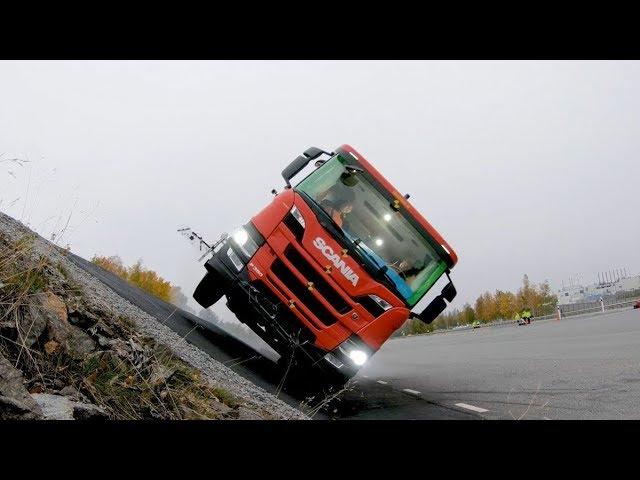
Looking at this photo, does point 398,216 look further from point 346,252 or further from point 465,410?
point 465,410

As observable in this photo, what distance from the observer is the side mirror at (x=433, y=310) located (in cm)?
615

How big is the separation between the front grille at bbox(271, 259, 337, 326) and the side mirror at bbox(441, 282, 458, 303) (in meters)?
1.92

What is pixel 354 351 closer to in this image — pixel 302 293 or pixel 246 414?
pixel 302 293

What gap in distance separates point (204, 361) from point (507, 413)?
2978 mm

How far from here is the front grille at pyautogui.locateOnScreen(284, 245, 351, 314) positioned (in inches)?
211

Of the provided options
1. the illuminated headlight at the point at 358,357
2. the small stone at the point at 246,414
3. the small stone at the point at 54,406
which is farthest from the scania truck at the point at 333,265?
the small stone at the point at 54,406

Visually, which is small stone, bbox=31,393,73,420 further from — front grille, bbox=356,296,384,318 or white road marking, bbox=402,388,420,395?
white road marking, bbox=402,388,420,395

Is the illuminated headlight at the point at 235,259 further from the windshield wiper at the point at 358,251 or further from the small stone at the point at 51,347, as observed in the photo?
the small stone at the point at 51,347

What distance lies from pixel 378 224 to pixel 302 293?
1.45 m

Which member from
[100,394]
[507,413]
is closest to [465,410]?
[507,413]

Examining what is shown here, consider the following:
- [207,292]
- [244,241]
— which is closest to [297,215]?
[244,241]

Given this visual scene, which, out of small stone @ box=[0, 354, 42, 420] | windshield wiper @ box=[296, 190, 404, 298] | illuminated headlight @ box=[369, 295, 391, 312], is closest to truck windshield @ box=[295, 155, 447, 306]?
windshield wiper @ box=[296, 190, 404, 298]

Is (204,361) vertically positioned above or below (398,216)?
below
